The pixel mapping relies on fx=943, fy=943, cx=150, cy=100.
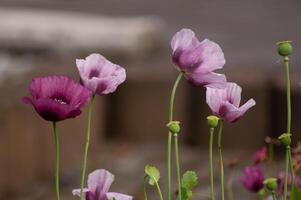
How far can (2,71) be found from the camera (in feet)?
13.4

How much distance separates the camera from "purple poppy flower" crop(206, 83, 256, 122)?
42.4 inches

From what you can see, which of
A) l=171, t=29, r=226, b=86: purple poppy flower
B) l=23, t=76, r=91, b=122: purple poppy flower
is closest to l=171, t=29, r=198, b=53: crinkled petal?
l=171, t=29, r=226, b=86: purple poppy flower

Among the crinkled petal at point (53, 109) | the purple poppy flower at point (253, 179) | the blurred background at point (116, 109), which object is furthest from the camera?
the blurred background at point (116, 109)

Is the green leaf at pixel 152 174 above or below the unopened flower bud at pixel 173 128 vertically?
below

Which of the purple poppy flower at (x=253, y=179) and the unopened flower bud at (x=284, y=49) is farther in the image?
the purple poppy flower at (x=253, y=179)

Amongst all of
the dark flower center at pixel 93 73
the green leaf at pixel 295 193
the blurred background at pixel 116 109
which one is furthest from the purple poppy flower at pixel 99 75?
the blurred background at pixel 116 109

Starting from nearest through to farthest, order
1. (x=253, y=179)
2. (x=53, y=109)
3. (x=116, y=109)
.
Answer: (x=53, y=109) → (x=253, y=179) → (x=116, y=109)

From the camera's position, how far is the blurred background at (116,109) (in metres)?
4.09

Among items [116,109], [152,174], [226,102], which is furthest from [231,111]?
[116,109]

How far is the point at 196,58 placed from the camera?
3.49 ft

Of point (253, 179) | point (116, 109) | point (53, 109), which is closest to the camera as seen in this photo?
point (53, 109)

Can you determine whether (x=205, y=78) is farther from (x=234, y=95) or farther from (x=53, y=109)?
(x=53, y=109)

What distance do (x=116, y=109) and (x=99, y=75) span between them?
12.5 feet

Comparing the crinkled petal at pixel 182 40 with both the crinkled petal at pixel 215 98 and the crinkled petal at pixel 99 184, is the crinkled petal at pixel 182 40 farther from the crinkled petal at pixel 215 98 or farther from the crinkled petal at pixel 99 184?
the crinkled petal at pixel 99 184
